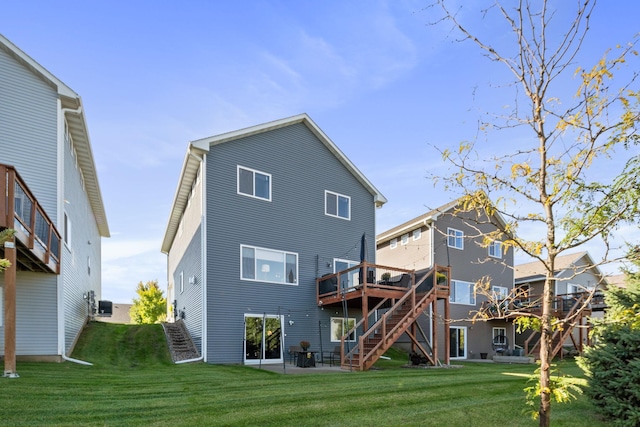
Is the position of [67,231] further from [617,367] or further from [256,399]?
[617,367]

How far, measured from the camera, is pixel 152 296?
31.2 m

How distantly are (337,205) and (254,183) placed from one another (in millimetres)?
3814

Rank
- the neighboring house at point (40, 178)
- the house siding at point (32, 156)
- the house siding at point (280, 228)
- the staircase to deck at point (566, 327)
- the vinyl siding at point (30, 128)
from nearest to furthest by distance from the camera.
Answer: the staircase to deck at point (566, 327)
the neighboring house at point (40, 178)
the house siding at point (32, 156)
the vinyl siding at point (30, 128)
the house siding at point (280, 228)

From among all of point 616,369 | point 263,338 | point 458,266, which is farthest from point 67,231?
point 458,266

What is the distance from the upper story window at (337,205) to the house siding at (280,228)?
0.21 m

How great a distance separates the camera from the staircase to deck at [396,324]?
13.4 m

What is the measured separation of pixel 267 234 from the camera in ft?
53.7

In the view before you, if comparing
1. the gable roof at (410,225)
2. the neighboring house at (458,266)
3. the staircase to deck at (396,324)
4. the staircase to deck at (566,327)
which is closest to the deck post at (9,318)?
the staircase to deck at (396,324)

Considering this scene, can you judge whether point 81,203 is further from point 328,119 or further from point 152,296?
point 152,296

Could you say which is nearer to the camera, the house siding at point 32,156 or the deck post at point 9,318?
the deck post at point 9,318

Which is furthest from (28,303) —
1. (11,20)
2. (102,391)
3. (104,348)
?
(11,20)

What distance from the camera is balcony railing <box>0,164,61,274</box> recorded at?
8633mm

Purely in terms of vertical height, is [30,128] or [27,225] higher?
[30,128]

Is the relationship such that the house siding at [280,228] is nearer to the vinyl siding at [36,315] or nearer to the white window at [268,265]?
the white window at [268,265]
